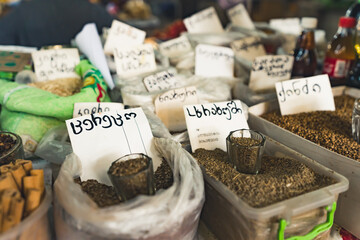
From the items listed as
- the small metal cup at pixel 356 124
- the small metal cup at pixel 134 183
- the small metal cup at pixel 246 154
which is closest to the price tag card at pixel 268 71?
the small metal cup at pixel 356 124

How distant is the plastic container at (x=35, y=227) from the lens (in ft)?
1.67

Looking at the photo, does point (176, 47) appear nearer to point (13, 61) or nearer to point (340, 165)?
point (13, 61)

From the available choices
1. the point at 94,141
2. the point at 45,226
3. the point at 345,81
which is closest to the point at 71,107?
the point at 94,141

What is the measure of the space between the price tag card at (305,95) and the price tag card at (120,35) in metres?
0.65

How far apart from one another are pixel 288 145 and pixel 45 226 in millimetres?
650

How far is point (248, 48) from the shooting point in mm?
1414

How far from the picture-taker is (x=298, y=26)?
1834 millimetres

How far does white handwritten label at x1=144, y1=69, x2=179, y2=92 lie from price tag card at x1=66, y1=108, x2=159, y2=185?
0.86 feet

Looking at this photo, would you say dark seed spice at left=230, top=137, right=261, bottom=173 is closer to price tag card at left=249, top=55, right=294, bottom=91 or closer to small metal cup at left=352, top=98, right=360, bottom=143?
small metal cup at left=352, top=98, right=360, bottom=143

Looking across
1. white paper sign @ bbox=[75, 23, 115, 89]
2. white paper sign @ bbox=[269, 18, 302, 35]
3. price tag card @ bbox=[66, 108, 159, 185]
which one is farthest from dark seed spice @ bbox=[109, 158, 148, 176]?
white paper sign @ bbox=[269, 18, 302, 35]

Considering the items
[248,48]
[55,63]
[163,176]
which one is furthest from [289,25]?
[163,176]

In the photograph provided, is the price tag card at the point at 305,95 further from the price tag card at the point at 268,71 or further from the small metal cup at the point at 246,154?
the small metal cup at the point at 246,154

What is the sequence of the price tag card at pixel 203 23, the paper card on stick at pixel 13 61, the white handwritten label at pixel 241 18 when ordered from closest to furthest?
1. the paper card on stick at pixel 13 61
2. the price tag card at pixel 203 23
3. the white handwritten label at pixel 241 18

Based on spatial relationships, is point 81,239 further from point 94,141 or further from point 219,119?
point 219,119
